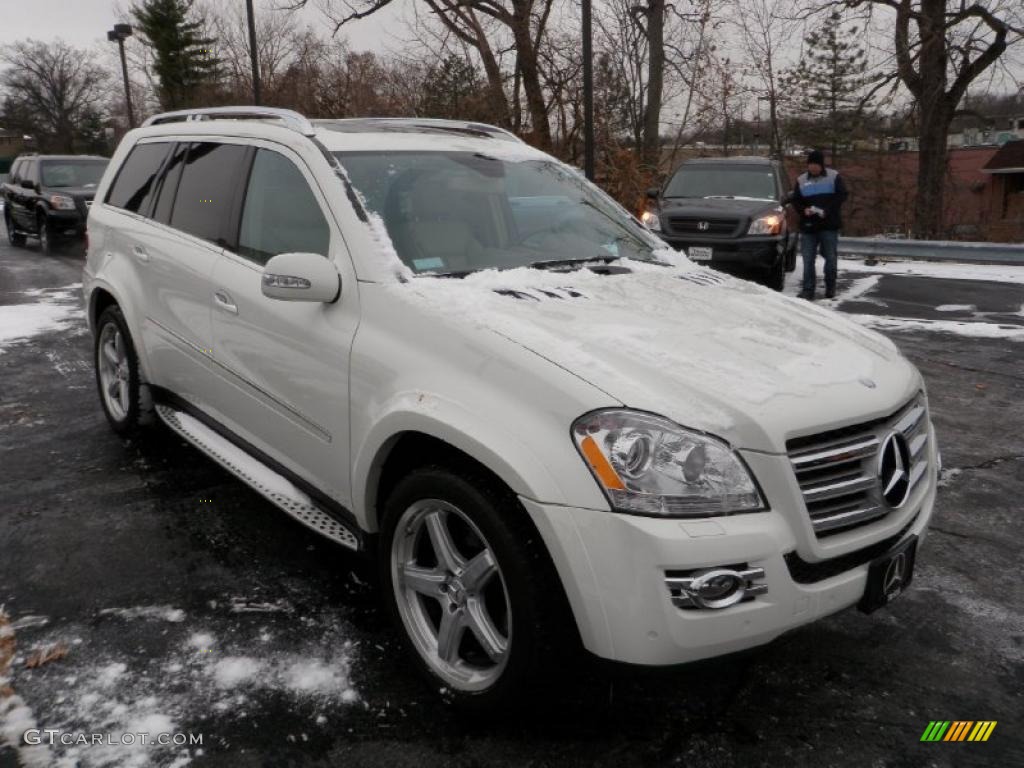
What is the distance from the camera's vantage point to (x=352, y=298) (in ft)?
9.53

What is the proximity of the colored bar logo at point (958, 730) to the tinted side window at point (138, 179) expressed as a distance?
4.30 meters

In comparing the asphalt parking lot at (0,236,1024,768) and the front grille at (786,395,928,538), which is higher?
the front grille at (786,395,928,538)

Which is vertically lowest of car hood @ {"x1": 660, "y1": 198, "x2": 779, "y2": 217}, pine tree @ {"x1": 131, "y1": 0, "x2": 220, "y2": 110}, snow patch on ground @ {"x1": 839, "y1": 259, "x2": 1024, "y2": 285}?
snow patch on ground @ {"x1": 839, "y1": 259, "x2": 1024, "y2": 285}

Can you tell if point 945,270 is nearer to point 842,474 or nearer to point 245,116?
point 245,116

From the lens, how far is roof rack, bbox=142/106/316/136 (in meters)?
3.52

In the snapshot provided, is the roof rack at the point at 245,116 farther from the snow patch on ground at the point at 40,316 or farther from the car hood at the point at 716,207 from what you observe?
the car hood at the point at 716,207

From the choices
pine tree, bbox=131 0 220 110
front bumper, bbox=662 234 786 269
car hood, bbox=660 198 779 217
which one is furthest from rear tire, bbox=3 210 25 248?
pine tree, bbox=131 0 220 110

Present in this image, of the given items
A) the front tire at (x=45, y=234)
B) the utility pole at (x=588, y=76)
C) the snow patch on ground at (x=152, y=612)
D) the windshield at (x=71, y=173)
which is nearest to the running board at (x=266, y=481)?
the snow patch on ground at (x=152, y=612)

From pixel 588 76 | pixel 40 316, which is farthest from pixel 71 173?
pixel 588 76

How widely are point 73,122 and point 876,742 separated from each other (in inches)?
3420

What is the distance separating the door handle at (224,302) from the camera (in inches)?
138

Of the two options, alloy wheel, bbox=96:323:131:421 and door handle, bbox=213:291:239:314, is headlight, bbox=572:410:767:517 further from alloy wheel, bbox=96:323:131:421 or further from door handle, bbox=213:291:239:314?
alloy wheel, bbox=96:323:131:421

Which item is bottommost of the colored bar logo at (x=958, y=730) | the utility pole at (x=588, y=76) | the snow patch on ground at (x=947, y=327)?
the colored bar logo at (x=958, y=730)

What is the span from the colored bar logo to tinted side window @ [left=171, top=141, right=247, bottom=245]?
10.8 ft
